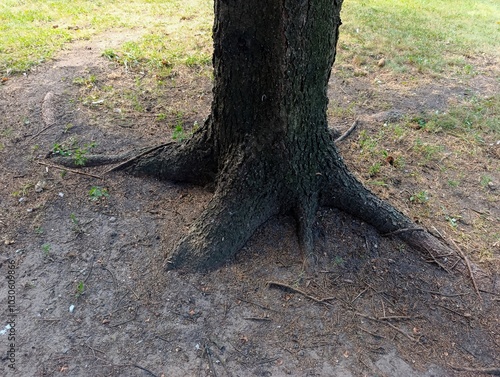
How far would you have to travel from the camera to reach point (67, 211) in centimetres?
307

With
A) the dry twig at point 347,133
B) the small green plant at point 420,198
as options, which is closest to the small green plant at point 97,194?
the dry twig at point 347,133

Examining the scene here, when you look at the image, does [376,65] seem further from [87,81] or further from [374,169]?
[87,81]

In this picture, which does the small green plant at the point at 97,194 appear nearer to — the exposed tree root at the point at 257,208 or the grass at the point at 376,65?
the grass at the point at 376,65

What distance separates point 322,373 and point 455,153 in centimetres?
287

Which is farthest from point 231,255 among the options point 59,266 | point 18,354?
point 18,354

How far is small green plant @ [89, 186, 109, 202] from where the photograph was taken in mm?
3172

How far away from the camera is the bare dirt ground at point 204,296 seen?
226 centimetres

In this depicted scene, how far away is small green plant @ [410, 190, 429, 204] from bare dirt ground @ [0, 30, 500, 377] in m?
0.10

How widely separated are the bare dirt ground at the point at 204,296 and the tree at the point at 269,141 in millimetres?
141

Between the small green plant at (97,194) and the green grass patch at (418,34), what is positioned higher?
the green grass patch at (418,34)

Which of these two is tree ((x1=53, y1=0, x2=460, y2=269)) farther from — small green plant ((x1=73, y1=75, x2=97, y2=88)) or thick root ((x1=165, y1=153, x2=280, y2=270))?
small green plant ((x1=73, y1=75, x2=97, y2=88))

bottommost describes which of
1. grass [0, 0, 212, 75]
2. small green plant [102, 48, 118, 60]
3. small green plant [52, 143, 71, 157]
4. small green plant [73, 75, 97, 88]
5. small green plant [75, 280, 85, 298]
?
small green plant [75, 280, 85, 298]

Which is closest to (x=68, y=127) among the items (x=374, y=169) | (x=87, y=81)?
(x=87, y=81)

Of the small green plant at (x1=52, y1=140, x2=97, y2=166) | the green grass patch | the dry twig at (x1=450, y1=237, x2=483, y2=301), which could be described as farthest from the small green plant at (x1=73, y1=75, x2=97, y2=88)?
the dry twig at (x1=450, y1=237, x2=483, y2=301)
